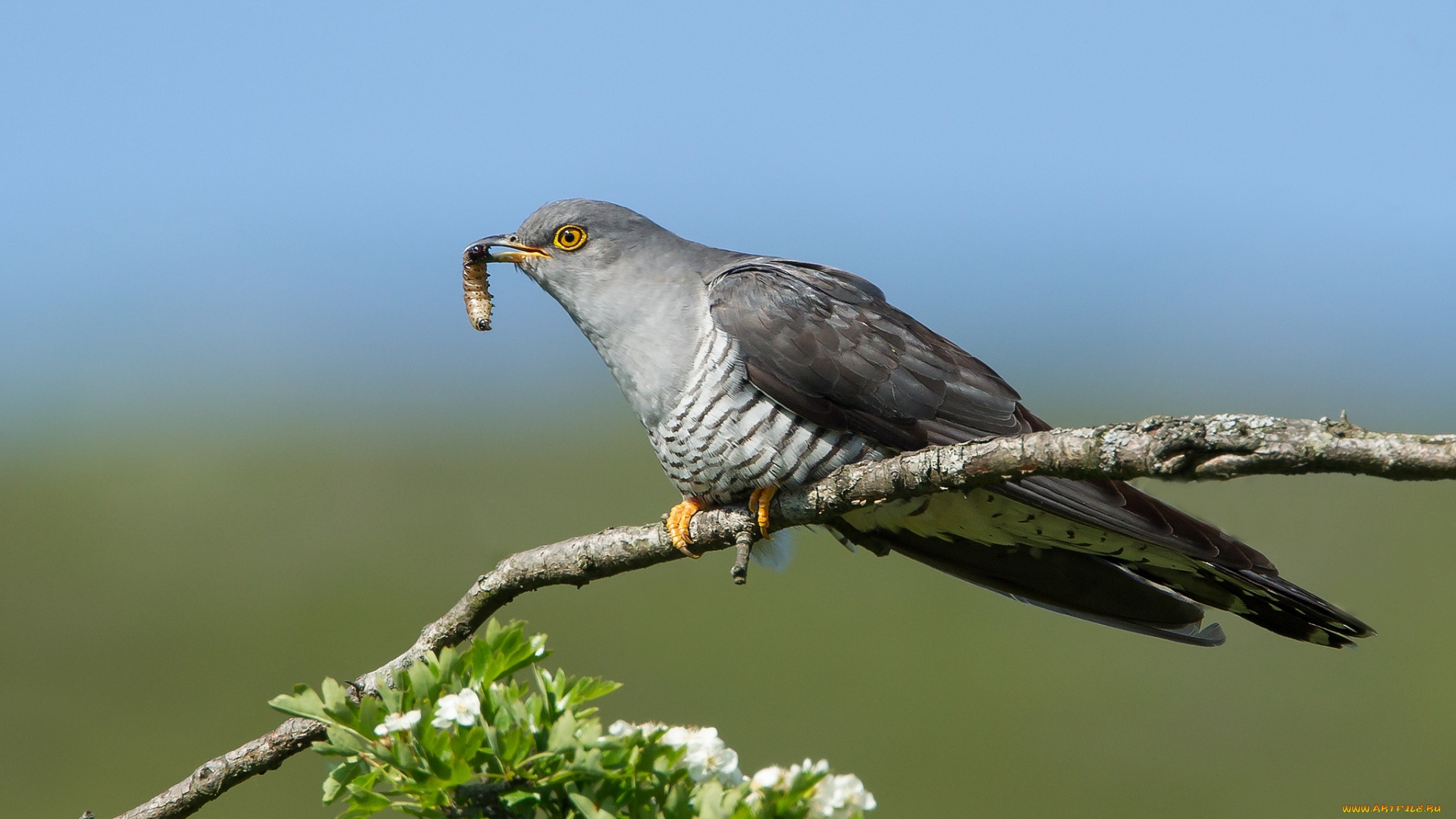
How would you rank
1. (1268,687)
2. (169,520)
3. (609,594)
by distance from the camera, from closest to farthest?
(1268,687) < (609,594) < (169,520)

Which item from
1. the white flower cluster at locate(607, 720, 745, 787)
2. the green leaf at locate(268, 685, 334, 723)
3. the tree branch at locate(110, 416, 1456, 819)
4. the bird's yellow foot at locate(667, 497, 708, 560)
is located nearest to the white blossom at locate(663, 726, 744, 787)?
the white flower cluster at locate(607, 720, 745, 787)

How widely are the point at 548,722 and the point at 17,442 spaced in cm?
3773

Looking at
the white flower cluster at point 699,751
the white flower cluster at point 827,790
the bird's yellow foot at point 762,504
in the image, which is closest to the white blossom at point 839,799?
the white flower cluster at point 827,790

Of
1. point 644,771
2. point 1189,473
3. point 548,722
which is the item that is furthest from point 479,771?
point 1189,473

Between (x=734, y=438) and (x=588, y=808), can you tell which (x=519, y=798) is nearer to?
(x=588, y=808)

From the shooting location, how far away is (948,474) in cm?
250

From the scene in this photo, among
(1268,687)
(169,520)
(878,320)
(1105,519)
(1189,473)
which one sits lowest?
(1189,473)

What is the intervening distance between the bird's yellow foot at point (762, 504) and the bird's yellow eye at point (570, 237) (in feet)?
4.01

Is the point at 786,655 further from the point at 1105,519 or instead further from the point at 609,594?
the point at 1105,519

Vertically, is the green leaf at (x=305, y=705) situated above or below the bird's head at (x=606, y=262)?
below

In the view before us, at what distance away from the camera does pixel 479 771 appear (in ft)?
6.03

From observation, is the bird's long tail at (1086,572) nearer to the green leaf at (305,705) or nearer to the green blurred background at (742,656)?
the green leaf at (305,705)

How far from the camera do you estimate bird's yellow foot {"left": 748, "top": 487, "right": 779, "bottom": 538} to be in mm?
3434

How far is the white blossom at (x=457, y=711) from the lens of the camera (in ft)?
5.77
